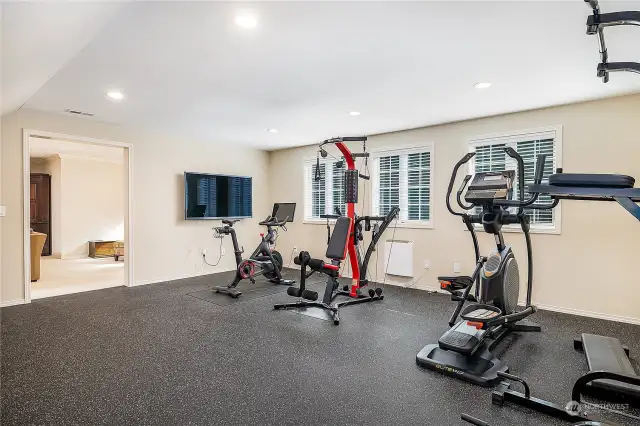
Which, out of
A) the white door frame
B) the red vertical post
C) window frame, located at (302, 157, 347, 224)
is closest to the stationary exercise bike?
window frame, located at (302, 157, 347, 224)

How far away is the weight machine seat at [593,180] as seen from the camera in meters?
1.89

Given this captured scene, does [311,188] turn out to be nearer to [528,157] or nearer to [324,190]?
[324,190]

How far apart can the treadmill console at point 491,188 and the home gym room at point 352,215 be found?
0.08 ft

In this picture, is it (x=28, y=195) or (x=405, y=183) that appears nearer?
(x=28, y=195)

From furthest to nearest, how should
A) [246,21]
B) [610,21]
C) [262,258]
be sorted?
[262,258] < [246,21] < [610,21]

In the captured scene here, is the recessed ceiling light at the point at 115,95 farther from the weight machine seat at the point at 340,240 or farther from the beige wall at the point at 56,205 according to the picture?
the beige wall at the point at 56,205

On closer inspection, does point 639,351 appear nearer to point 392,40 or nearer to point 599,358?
point 599,358

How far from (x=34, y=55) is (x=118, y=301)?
311 centimetres

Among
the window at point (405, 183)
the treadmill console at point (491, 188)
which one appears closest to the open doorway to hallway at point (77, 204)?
the window at point (405, 183)

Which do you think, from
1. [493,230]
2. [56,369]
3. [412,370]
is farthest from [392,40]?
[56,369]

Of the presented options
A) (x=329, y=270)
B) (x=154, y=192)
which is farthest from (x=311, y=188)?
(x=329, y=270)

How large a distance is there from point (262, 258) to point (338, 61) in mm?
3378

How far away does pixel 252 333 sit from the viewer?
11.1 feet

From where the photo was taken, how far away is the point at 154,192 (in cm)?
563
